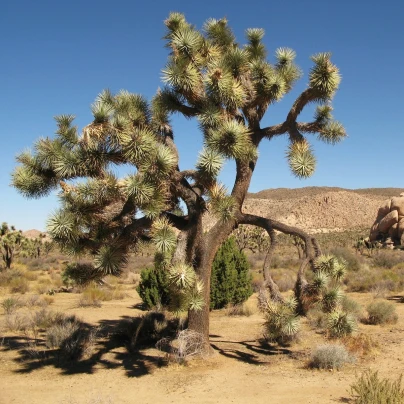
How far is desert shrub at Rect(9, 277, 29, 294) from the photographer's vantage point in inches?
733

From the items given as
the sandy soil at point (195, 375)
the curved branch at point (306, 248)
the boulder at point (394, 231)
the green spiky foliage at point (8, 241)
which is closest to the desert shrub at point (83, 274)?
the sandy soil at point (195, 375)

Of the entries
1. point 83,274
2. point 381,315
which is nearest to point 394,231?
point 381,315

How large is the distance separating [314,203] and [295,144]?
78.6 metres

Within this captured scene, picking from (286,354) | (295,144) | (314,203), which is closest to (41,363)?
(286,354)

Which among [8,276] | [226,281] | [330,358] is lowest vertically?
[330,358]

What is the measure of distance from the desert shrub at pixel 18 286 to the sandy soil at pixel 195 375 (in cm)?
857

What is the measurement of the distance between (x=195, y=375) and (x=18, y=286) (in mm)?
13563

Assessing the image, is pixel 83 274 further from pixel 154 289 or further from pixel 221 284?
pixel 221 284

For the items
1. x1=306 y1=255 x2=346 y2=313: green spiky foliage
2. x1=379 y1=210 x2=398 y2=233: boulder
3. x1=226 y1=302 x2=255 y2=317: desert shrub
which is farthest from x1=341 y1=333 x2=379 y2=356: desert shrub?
x1=379 y1=210 x2=398 y2=233: boulder

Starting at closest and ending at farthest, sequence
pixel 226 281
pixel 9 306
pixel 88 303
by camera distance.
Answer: pixel 9 306 < pixel 226 281 < pixel 88 303

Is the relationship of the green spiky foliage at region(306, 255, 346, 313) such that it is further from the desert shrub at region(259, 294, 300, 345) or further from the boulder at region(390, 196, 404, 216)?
the boulder at region(390, 196, 404, 216)

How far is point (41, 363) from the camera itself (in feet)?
28.2

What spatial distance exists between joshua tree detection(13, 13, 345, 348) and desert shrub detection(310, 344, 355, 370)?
3.74 feet

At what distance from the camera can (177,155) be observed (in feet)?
27.3
